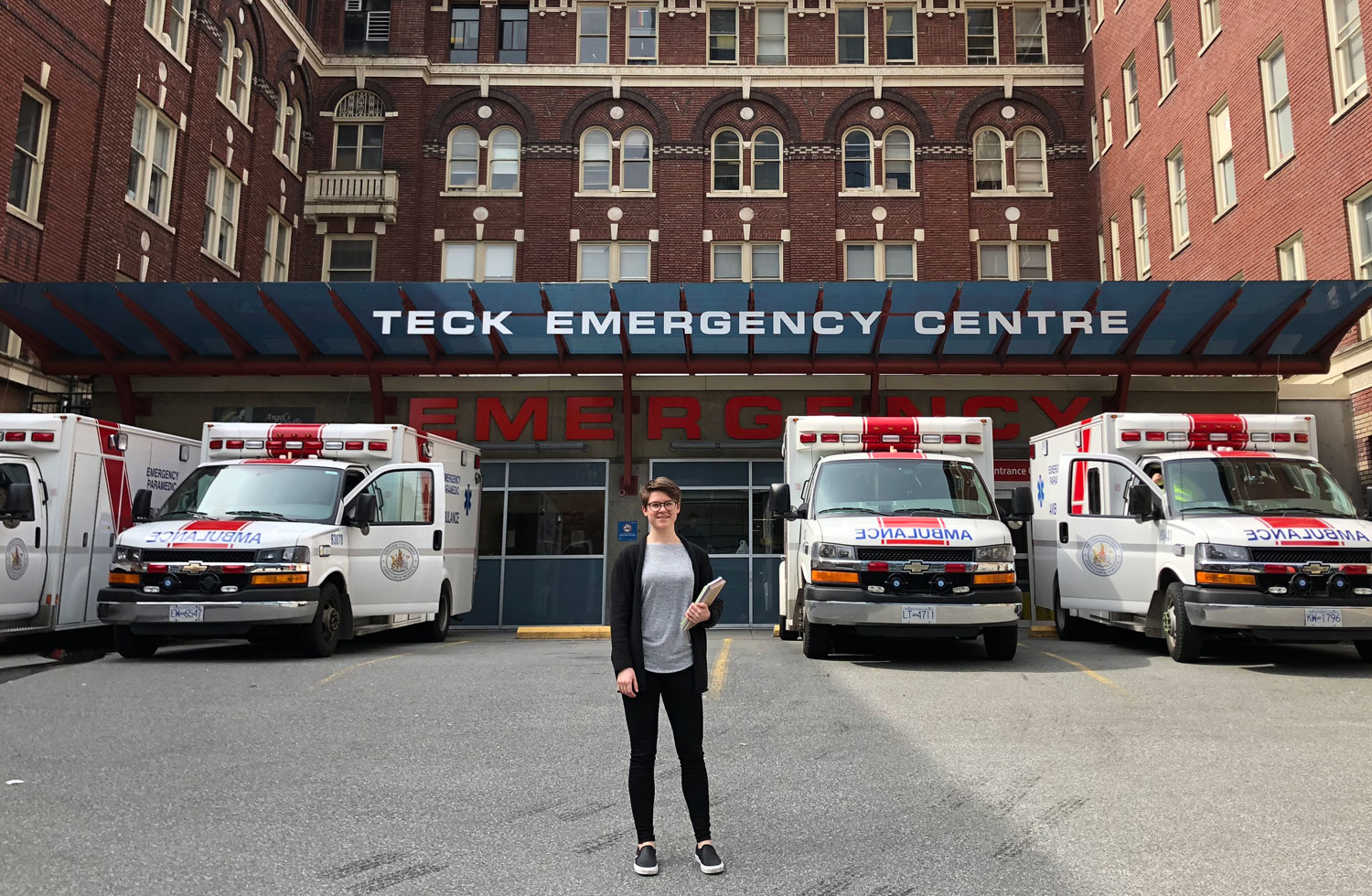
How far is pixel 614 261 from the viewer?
29203mm

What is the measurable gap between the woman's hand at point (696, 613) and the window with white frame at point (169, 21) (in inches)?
897

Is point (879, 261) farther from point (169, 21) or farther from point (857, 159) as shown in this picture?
point (169, 21)

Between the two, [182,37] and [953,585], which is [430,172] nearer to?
[182,37]

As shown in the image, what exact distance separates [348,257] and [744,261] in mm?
10907

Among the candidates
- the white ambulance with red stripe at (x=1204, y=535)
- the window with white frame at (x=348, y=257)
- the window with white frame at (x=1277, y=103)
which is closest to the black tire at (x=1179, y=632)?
the white ambulance with red stripe at (x=1204, y=535)

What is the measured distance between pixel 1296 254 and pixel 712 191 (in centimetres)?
1470

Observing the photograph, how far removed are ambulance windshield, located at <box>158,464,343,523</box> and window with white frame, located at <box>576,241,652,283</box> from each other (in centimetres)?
1682

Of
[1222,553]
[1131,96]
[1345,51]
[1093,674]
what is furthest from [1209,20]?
[1093,674]

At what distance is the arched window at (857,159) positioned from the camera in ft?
97.1

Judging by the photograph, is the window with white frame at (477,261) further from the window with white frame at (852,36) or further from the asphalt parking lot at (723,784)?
the asphalt parking lot at (723,784)

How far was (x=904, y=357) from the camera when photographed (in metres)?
19.6

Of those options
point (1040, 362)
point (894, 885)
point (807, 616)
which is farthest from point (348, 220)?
point (894, 885)

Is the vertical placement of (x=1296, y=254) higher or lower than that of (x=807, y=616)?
higher

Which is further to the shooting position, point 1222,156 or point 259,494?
point 1222,156
